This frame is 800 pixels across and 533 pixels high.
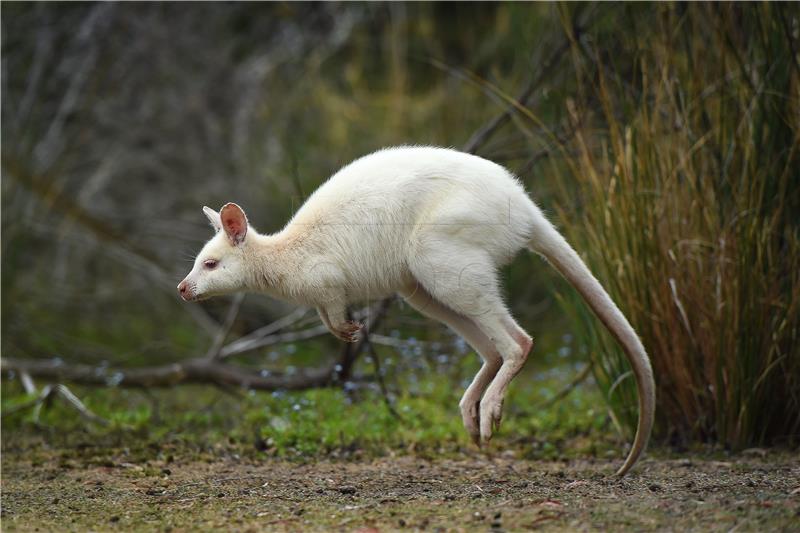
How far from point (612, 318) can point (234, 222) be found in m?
1.78

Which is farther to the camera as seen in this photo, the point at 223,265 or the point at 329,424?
the point at 329,424

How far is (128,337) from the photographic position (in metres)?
9.66

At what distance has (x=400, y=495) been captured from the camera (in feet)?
13.5

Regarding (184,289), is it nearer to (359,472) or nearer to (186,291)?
(186,291)

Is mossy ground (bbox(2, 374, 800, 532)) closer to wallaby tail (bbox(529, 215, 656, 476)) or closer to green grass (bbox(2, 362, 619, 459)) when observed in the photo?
green grass (bbox(2, 362, 619, 459))

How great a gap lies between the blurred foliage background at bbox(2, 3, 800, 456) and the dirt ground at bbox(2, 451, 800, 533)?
23.9 inches

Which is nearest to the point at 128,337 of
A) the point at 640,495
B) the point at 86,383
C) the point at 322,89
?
the point at 86,383

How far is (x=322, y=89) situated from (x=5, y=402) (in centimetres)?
552

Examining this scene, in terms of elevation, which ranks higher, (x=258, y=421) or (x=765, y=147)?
(x=765, y=147)

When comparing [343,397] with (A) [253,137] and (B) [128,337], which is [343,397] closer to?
(B) [128,337]

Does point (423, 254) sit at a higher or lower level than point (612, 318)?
higher

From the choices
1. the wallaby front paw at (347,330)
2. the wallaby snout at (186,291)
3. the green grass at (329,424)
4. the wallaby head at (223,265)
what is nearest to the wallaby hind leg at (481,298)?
the wallaby front paw at (347,330)

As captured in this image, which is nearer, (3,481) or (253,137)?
(3,481)

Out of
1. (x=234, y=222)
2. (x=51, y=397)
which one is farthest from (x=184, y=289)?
(x=51, y=397)
